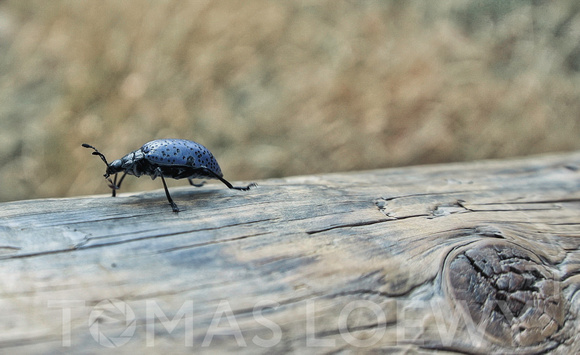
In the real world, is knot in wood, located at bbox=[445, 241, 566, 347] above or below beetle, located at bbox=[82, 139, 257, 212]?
below

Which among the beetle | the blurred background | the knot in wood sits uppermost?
the blurred background

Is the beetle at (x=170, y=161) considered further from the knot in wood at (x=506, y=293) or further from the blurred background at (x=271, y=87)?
the blurred background at (x=271, y=87)

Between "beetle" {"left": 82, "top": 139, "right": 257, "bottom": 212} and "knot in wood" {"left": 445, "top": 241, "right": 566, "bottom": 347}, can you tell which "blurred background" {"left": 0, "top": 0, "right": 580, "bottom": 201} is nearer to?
"beetle" {"left": 82, "top": 139, "right": 257, "bottom": 212}

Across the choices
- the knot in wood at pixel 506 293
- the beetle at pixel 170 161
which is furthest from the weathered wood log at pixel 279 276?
the beetle at pixel 170 161

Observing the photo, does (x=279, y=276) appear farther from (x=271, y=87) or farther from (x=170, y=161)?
(x=271, y=87)

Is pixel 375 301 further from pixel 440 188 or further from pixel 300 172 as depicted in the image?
pixel 300 172

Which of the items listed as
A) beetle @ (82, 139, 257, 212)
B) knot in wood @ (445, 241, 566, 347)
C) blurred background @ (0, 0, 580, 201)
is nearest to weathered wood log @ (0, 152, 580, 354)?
knot in wood @ (445, 241, 566, 347)

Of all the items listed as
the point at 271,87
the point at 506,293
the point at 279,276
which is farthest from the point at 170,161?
the point at 271,87
